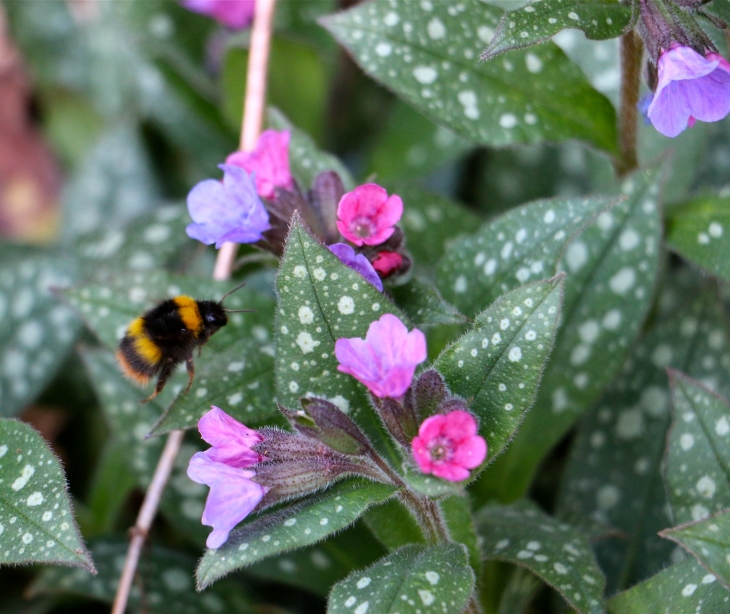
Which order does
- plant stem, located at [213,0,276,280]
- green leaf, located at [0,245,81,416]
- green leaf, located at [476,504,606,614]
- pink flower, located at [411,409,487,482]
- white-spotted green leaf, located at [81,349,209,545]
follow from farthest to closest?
green leaf, located at [0,245,81,416]
plant stem, located at [213,0,276,280]
white-spotted green leaf, located at [81,349,209,545]
green leaf, located at [476,504,606,614]
pink flower, located at [411,409,487,482]

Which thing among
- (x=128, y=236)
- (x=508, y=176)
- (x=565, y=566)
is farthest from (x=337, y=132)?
(x=565, y=566)

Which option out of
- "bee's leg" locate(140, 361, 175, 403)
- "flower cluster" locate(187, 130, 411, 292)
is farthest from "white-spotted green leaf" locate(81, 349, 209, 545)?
"flower cluster" locate(187, 130, 411, 292)

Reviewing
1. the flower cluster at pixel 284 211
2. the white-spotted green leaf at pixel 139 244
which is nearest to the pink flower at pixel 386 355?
the flower cluster at pixel 284 211

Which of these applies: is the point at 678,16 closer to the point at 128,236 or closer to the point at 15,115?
the point at 128,236

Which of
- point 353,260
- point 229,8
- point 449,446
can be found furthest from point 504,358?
point 229,8

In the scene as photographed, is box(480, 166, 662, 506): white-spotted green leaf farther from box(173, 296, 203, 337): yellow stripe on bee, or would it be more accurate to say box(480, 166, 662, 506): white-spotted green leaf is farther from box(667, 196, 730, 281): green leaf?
box(173, 296, 203, 337): yellow stripe on bee

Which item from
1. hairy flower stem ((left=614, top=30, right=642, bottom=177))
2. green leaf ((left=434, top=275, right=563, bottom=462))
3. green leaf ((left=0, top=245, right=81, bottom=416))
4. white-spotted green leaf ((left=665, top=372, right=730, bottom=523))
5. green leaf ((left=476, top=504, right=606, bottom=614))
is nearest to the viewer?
green leaf ((left=434, top=275, right=563, bottom=462))

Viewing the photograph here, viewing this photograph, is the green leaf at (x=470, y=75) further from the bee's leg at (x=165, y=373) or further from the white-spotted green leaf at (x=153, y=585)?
the white-spotted green leaf at (x=153, y=585)
